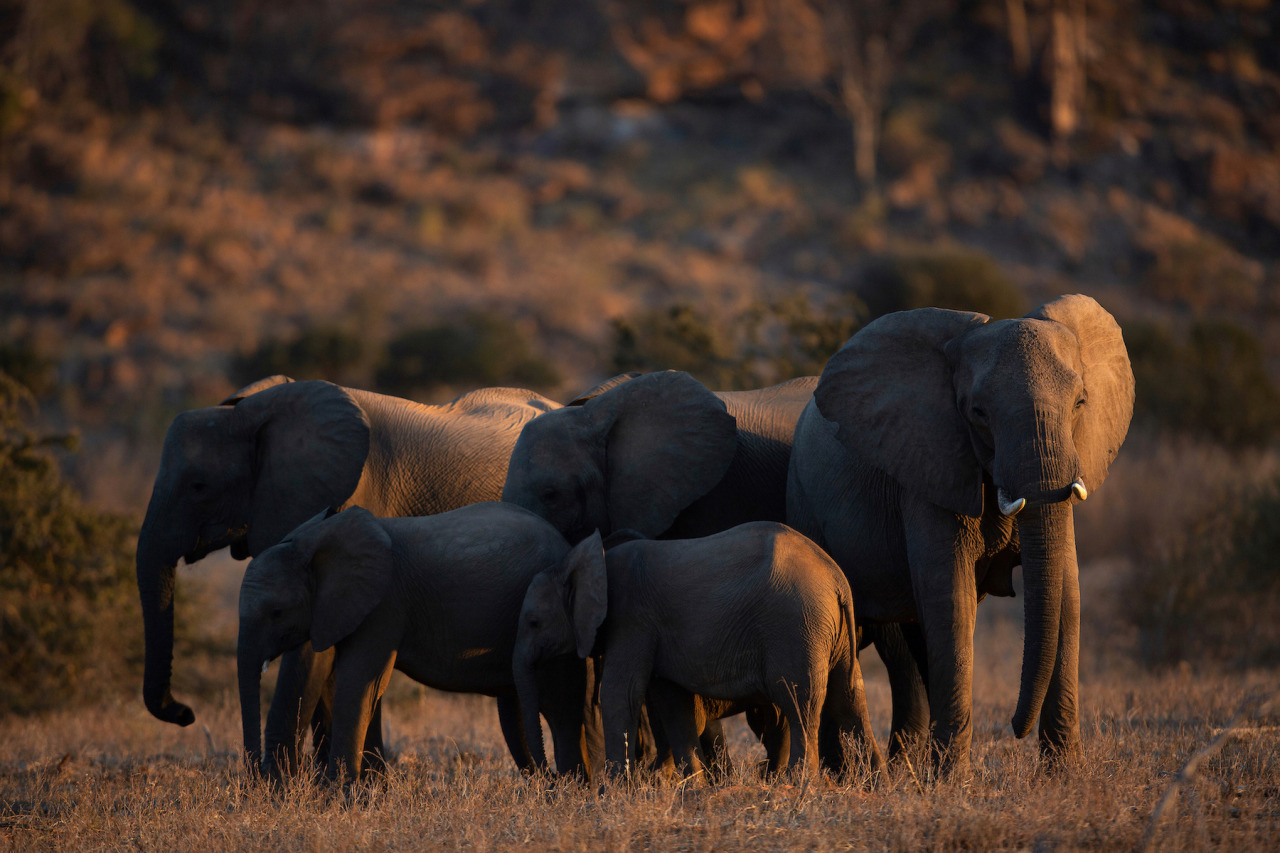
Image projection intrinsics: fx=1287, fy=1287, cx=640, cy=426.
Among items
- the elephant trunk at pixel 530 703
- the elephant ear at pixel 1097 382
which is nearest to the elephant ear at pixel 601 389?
the elephant trunk at pixel 530 703

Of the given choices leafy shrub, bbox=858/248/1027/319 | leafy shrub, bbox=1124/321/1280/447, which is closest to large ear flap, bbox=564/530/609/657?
leafy shrub, bbox=1124/321/1280/447

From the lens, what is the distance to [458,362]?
25.1m

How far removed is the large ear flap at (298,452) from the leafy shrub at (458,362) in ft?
53.8

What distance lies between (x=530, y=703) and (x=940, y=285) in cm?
2121

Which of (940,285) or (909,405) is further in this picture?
(940,285)

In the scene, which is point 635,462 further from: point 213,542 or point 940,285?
point 940,285

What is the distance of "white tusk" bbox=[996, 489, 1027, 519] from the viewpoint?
218 inches

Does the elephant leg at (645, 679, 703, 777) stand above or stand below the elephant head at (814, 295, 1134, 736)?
below

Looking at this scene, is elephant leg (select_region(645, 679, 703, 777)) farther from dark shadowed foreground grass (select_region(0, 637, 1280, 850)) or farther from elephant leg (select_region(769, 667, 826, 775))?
elephant leg (select_region(769, 667, 826, 775))

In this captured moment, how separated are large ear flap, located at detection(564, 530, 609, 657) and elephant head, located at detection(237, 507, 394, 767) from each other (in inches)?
41.0

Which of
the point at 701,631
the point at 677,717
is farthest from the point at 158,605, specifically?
the point at 701,631

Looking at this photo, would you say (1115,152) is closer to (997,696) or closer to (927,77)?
(927,77)

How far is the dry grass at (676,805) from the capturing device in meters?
5.24

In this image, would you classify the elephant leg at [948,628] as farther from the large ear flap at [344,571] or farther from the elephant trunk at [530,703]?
the large ear flap at [344,571]
